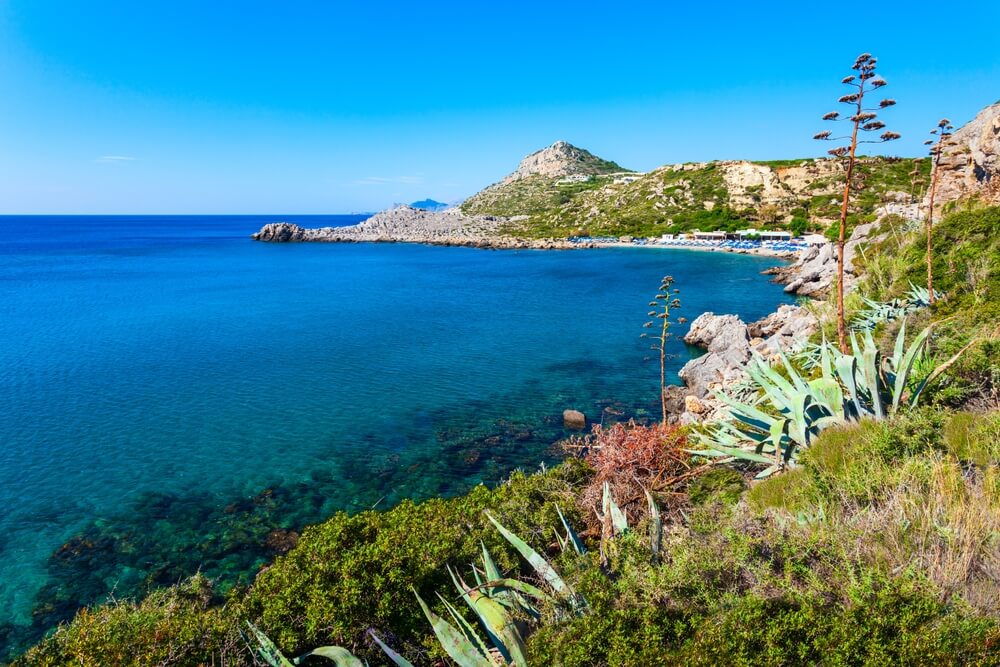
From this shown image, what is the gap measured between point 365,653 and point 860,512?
200 inches

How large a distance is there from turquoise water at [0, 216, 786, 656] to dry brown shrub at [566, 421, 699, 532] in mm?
6004

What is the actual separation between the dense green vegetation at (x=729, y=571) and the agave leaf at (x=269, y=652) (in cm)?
20

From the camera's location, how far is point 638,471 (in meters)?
8.31

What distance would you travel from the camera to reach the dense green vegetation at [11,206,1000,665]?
3.77 m

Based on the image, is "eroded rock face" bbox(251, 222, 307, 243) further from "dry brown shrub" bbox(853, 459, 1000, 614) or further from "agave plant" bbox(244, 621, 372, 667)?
"dry brown shrub" bbox(853, 459, 1000, 614)

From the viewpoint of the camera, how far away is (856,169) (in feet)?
28.4

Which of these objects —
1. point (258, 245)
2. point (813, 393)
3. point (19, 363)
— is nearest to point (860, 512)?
point (813, 393)

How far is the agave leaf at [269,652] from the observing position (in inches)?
195

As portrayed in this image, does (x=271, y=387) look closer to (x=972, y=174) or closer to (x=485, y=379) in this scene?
(x=485, y=379)

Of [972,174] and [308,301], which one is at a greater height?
[972,174]

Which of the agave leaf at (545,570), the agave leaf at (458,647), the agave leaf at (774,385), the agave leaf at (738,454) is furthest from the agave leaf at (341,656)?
the agave leaf at (774,385)

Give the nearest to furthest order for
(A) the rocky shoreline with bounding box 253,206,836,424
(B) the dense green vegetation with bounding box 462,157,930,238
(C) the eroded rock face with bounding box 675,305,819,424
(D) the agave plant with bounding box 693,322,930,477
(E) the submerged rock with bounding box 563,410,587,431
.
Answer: (D) the agave plant with bounding box 693,322,930,477
(C) the eroded rock face with bounding box 675,305,819,424
(E) the submerged rock with bounding box 563,410,587,431
(A) the rocky shoreline with bounding box 253,206,836,424
(B) the dense green vegetation with bounding box 462,157,930,238

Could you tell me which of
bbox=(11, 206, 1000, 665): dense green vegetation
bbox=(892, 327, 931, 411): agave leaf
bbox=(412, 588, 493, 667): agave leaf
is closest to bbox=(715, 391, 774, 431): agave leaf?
bbox=(11, 206, 1000, 665): dense green vegetation

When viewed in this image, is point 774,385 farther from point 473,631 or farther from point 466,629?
point 473,631
